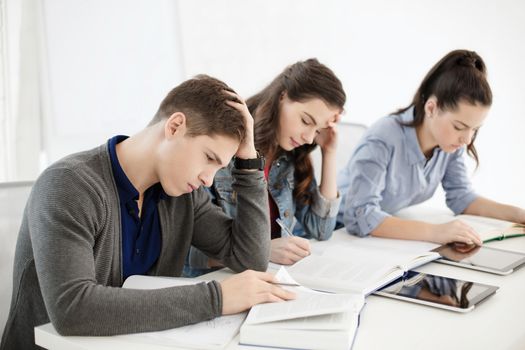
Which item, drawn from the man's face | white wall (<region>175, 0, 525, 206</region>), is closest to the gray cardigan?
the man's face

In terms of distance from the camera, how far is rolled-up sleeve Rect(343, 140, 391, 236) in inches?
63.5

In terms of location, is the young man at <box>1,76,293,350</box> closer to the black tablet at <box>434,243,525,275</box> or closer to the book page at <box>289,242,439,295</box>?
the book page at <box>289,242,439,295</box>

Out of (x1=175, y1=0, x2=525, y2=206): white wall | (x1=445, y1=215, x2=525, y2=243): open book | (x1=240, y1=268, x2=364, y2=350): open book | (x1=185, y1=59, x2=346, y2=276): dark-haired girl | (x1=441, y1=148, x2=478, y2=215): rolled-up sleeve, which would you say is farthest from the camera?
(x1=175, y1=0, x2=525, y2=206): white wall

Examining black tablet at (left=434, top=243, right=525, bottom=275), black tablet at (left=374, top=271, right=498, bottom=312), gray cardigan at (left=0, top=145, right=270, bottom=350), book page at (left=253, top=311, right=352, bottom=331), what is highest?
gray cardigan at (left=0, top=145, right=270, bottom=350)

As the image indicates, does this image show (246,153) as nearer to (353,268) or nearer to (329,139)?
(353,268)

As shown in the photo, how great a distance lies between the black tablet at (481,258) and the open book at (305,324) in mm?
485

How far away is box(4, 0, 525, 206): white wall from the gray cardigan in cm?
119

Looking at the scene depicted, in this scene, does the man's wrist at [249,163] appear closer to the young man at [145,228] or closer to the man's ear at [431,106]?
the young man at [145,228]

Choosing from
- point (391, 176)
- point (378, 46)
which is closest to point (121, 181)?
point (391, 176)

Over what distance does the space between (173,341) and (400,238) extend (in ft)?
3.01

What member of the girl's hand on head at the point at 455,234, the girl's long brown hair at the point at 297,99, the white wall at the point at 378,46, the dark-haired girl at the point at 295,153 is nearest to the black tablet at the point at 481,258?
the girl's hand on head at the point at 455,234

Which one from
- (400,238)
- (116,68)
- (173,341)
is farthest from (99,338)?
(116,68)

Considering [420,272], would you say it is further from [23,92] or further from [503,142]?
[503,142]

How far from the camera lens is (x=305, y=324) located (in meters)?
0.83
